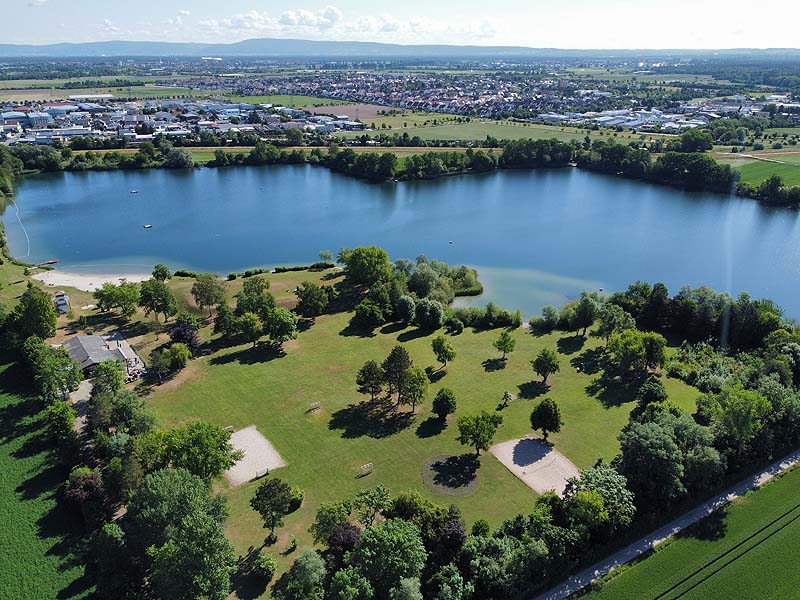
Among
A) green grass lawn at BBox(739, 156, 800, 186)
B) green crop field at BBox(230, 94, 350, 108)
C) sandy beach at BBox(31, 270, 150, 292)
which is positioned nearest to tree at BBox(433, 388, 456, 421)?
sandy beach at BBox(31, 270, 150, 292)

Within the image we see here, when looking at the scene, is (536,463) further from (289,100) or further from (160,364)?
(289,100)

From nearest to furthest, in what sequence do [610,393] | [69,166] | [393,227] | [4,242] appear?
[610,393] → [4,242] → [393,227] → [69,166]

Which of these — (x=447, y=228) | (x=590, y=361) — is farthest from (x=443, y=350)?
(x=447, y=228)

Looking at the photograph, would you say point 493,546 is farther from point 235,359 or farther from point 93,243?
point 93,243

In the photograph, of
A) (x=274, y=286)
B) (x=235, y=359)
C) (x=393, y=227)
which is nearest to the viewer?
(x=235, y=359)

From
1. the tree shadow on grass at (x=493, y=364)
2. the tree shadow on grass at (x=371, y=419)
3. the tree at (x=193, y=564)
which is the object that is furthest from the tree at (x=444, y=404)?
the tree at (x=193, y=564)

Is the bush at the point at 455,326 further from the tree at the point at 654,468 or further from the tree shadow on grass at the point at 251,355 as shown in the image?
the tree at the point at 654,468

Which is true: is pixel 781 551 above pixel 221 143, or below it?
below

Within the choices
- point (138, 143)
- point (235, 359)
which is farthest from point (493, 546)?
point (138, 143)
